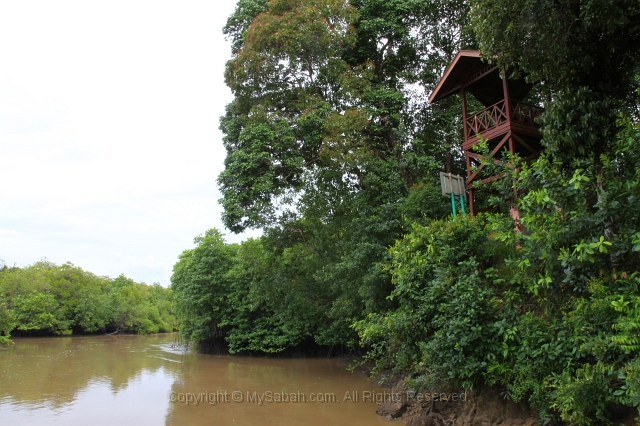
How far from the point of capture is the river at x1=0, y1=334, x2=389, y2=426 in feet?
31.9

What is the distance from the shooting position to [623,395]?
4.71m

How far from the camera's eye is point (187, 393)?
1268 cm

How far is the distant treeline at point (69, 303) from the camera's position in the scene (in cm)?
3459

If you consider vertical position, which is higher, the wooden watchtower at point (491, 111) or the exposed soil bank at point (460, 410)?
the wooden watchtower at point (491, 111)

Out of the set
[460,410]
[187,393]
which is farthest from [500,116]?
[187,393]

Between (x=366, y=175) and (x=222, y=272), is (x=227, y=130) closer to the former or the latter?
(x=366, y=175)

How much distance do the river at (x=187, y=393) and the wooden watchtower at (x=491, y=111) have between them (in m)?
→ 5.95

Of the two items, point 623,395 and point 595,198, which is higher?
point 595,198

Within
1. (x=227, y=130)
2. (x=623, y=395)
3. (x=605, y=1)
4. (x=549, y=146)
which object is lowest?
(x=623, y=395)

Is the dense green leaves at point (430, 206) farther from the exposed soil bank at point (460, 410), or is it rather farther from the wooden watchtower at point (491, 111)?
the wooden watchtower at point (491, 111)

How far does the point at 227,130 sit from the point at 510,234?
35.9ft

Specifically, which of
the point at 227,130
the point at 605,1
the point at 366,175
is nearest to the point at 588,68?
the point at 605,1

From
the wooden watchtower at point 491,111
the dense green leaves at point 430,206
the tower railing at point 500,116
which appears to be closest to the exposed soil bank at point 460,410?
Answer: the dense green leaves at point 430,206

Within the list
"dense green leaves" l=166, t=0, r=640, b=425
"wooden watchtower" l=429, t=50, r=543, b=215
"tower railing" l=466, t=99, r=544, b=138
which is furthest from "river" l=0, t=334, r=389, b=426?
"tower railing" l=466, t=99, r=544, b=138
